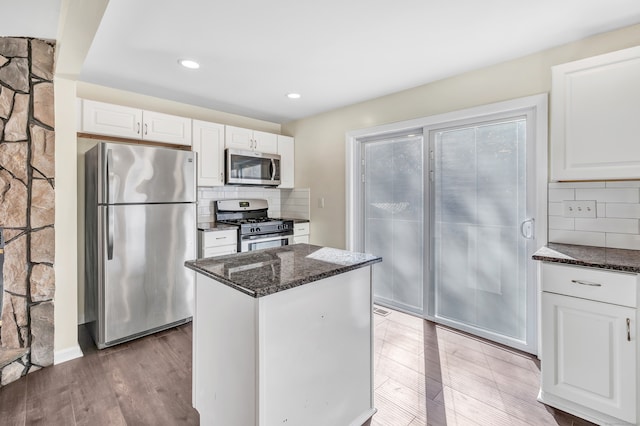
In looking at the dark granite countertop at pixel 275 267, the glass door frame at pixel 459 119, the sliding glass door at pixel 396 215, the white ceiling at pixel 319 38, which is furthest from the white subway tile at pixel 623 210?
the dark granite countertop at pixel 275 267

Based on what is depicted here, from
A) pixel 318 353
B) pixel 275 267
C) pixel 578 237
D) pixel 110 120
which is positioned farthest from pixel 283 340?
pixel 110 120

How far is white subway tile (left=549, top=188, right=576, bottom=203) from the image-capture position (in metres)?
2.25

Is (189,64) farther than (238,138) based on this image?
No

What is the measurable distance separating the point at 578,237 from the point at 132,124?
377 centimetres

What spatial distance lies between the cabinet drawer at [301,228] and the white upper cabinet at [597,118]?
272 cm

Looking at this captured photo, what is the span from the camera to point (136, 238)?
8.78 feet

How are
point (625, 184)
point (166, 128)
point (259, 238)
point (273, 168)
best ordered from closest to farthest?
point (625, 184), point (166, 128), point (259, 238), point (273, 168)

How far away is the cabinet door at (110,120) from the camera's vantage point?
8.87 feet

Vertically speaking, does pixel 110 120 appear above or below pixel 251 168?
above

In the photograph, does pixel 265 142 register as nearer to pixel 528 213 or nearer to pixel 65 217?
pixel 65 217

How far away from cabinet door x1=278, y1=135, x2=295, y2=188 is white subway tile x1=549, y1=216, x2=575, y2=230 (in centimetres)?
293

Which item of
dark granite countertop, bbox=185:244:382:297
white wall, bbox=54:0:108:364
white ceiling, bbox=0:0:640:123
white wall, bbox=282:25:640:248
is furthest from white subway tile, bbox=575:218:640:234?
white wall, bbox=54:0:108:364

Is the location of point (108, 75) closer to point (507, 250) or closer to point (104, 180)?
point (104, 180)

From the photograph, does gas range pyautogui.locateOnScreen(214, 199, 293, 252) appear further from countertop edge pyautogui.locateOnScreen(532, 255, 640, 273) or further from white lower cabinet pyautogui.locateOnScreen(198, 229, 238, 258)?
countertop edge pyautogui.locateOnScreen(532, 255, 640, 273)
